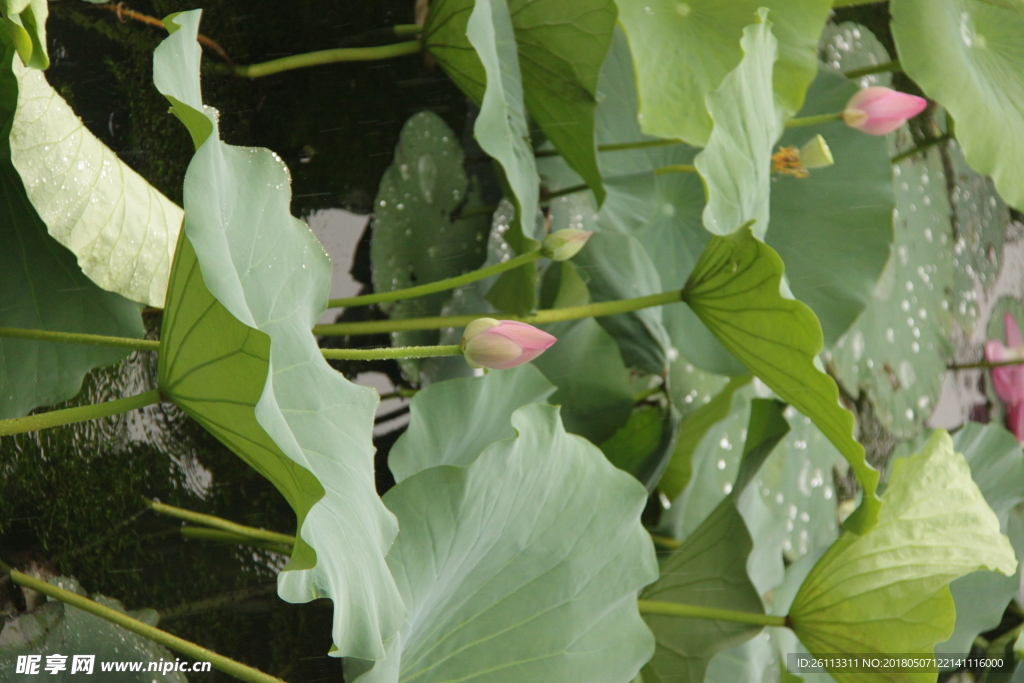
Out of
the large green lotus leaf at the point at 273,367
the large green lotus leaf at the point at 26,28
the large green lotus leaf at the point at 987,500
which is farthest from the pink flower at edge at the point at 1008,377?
the large green lotus leaf at the point at 26,28

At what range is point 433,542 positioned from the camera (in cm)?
51

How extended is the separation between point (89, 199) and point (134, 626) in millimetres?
253

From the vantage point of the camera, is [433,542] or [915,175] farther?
[915,175]

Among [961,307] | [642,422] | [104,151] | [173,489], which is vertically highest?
[104,151]

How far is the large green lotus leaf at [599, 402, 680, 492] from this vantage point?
2.49ft

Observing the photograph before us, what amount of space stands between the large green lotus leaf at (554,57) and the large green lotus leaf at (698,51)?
8cm

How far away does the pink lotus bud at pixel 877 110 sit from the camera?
832 millimetres

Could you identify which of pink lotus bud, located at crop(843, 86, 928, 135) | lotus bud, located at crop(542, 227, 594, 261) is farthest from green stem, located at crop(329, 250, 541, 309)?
pink lotus bud, located at crop(843, 86, 928, 135)

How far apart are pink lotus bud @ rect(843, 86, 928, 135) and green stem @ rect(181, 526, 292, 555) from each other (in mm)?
711

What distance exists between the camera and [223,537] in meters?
0.58

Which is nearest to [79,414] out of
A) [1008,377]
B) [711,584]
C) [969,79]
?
[711,584]

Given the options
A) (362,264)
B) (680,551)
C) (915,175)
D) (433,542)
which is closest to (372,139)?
(362,264)

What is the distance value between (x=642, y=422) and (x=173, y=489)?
44 cm

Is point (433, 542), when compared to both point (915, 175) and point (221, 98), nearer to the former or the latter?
point (221, 98)
